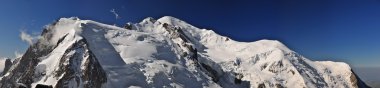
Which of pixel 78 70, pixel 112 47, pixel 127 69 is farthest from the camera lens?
pixel 112 47

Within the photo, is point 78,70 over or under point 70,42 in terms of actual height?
under

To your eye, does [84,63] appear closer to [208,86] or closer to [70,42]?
[70,42]

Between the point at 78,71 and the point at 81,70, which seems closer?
the point at 78,71

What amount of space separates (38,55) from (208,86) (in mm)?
60192

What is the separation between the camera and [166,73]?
18462 centimetres

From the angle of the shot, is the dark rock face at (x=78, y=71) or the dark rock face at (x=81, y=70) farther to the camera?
the dark rock face at (x=78, y=71)

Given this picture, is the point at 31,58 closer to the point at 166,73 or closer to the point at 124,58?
the point at 124,58

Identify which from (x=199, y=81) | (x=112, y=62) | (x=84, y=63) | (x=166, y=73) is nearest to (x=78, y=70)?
(x=84, y=63)

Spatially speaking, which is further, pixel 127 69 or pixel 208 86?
pixel 208 86

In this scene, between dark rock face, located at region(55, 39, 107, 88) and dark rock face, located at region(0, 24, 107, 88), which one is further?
dark rock face, located at region(0, 24, 107, 88)

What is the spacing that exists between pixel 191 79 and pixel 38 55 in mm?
53701

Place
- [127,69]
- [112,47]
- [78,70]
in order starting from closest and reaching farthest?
1. [78,70]
2. [127,69]
3. [112,47]

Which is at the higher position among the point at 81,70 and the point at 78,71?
the point at 81,70

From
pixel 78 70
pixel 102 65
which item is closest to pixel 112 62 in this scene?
pixel 102 65
